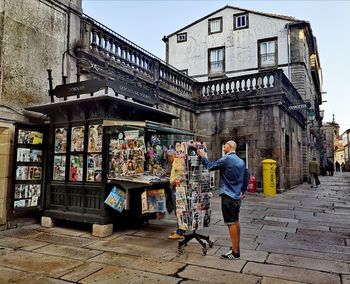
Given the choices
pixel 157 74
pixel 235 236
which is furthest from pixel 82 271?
pixel 157 74

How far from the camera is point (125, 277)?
3725 mm

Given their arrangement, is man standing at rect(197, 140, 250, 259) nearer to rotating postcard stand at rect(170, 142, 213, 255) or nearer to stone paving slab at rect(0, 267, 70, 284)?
rotating postcard stand at rect(170, 142, 213, 255)

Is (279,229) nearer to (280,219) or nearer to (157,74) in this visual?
(280,219)

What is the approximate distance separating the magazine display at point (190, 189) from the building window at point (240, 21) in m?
23.1

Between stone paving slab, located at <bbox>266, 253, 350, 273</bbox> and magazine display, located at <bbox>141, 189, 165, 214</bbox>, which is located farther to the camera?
magazine display, located at <bbox>141, 189, 165, 214</bbox>

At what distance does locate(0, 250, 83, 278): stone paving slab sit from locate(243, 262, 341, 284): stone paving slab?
2521 millimetres

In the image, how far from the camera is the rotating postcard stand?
4.79 metres

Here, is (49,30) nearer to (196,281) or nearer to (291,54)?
(196,281)

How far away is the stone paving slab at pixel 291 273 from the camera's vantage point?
12.1 ft

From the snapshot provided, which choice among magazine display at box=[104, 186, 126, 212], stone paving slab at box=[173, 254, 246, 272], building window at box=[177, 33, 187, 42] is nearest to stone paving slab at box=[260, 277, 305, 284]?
stone paving slab at box=[173, 254, 246, 272]

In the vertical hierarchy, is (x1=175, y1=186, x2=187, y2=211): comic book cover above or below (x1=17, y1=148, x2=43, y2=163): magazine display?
below

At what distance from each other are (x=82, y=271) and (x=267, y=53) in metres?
23.7

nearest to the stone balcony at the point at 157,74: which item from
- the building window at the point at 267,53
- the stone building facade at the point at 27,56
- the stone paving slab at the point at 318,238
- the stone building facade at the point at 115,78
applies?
the stone building facade at the point at 115,78

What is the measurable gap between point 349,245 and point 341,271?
5.17 feet
